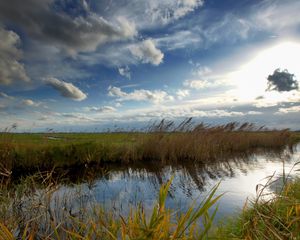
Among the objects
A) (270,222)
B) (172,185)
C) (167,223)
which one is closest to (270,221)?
(270,222)

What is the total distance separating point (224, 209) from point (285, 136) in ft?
79.7

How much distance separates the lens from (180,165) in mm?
14227

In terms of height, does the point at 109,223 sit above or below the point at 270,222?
above

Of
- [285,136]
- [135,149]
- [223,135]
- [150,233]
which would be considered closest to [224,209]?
[150,233]

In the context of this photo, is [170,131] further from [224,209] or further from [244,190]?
[224,209]

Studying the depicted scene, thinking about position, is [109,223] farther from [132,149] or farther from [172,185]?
[132,149]

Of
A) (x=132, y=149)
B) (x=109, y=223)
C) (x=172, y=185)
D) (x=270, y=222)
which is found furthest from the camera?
(x=132, y=149)

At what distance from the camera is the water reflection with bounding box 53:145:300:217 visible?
7.14m

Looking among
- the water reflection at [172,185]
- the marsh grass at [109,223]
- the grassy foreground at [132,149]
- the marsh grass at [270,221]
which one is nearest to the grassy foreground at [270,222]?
the marsh grass at [270,221]

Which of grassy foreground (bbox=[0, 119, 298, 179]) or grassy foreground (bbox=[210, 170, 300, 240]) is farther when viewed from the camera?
grassy foreground (bbox=[0, 119, 298, 179])

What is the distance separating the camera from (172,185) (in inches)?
377

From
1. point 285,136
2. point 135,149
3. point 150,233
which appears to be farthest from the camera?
point 285,136

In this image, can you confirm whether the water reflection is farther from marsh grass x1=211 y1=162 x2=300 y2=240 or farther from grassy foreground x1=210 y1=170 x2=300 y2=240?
grassy foreground x1=210 y1=170 x2=300 y2=240

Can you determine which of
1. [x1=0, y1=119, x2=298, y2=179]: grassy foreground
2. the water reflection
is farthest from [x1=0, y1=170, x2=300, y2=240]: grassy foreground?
[x1=0, y1=119, x2=298, y2=179]: grassy foreground
